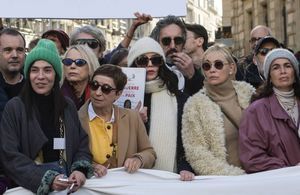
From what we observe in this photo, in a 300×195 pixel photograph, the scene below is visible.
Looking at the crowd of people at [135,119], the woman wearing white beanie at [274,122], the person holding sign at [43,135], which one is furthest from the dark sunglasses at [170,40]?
the person holding sign at [43,135]

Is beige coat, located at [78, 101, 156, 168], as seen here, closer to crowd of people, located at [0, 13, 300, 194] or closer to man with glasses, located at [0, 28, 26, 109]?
crowd of people, located at [0, 13, 300, 194]

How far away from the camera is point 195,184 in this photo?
4.17 metres

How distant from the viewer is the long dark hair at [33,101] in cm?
400

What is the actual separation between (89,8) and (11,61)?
124 centimetres

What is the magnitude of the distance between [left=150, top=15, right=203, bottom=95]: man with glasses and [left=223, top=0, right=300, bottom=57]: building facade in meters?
15.5

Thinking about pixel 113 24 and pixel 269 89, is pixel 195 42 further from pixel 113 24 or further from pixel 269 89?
pixel 113 24

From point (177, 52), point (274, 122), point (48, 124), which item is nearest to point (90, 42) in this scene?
point (177, 52)

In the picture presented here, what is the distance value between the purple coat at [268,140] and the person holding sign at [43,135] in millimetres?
1133

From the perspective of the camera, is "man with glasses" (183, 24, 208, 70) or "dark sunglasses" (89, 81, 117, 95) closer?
"dark sunglasses" (89, 81, 117, 95)

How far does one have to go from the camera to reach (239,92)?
4.75 metres

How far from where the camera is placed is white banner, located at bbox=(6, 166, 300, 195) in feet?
13.4

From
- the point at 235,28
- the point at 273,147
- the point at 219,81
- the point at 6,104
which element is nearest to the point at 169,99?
the point at 219,81

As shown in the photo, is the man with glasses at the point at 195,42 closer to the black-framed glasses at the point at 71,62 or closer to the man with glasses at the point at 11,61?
the black-framed glasses at the point at 71,62

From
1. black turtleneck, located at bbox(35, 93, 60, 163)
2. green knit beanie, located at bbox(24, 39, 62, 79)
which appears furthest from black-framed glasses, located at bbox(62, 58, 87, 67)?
black turtleneck, located at bbox(35, 93, 60, 163)
